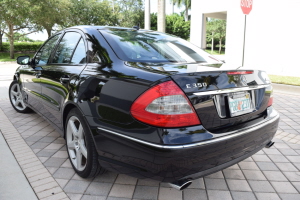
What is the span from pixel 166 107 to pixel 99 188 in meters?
1.18

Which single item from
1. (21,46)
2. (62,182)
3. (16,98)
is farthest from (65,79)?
(21,46)

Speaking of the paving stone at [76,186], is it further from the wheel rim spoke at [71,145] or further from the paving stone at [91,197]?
the wheel rim spoke at [71,145]

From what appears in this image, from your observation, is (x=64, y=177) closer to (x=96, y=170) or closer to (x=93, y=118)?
(x=96, y=170)

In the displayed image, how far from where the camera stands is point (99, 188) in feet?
8.27

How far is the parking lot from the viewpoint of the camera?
242 cm

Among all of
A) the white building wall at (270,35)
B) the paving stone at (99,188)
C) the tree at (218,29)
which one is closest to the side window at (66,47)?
the paving stone at (99,188)

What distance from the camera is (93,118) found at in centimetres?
229

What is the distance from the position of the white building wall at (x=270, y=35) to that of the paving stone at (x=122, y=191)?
1015 centimetres

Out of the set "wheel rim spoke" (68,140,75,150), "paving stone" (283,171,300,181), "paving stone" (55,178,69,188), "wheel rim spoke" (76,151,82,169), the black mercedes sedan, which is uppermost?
the black mercedes sedan

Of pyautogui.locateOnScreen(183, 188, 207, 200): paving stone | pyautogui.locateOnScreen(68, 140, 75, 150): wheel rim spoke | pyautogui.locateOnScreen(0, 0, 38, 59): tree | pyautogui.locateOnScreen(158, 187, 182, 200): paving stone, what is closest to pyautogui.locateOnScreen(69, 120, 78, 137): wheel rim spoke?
pyautogui.locateOnScreen(68, 140, 75, 150): wheel rim spoke

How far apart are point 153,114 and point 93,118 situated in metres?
0.67

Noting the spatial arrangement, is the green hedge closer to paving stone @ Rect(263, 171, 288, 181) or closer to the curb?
the curb

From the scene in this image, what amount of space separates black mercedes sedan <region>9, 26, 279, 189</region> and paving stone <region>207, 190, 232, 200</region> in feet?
1.29

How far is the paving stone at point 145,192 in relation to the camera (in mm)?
2387
